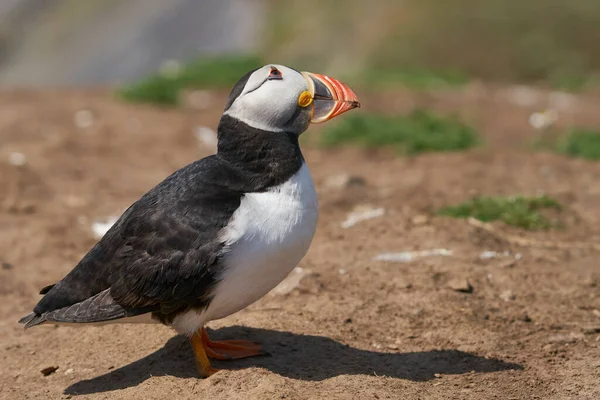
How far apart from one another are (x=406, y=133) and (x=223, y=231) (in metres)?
5.70

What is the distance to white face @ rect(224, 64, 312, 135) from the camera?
4.43 metres

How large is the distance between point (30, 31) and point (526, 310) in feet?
67.4

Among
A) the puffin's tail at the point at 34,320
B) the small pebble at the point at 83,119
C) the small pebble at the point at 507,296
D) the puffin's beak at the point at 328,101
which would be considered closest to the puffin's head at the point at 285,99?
the puffin's beak at the point at 328,101

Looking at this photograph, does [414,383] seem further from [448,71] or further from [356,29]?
[356,29]

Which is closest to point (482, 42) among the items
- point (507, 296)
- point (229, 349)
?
point (507, 296)

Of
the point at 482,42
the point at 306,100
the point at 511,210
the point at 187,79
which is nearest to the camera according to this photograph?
the point at 306,100

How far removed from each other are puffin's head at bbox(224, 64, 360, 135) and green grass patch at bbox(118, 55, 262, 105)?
7.32 meters

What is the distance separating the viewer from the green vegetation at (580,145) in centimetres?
920

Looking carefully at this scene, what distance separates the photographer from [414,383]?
181 inches

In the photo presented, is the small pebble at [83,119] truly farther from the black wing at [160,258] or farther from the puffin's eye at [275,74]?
the puffin's eye at [275,74]

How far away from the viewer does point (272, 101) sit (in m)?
4.43

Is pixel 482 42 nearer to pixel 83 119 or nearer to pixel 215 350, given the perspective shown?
pixel 83 119

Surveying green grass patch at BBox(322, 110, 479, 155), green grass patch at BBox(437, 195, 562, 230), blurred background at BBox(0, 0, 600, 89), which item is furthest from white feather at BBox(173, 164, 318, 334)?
blurred background at BBox(0, 0, 600, 89)

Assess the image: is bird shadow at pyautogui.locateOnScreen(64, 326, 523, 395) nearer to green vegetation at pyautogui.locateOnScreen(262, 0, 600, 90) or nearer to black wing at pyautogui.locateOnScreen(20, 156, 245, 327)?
black wing at pyautogui.locateOnScreen(20, 156, 245, 327)
